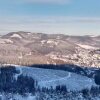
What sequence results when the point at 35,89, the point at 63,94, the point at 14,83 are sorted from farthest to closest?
the point at 14,83
the point at 35,89
the point at 63,94

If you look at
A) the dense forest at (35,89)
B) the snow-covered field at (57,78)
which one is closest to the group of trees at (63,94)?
the dense forest at (35,89)

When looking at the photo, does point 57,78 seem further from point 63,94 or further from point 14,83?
point 63,94

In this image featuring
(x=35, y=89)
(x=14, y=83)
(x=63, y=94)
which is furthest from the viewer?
(x=14, y=83)

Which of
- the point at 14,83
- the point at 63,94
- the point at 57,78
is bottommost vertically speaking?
the point at 57,78

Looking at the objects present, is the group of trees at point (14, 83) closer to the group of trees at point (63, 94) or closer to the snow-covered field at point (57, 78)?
the snow-covered field at point (57, 78)

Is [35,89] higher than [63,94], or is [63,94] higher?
[63,94]

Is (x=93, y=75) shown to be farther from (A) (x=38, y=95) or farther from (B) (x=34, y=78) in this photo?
(A) (x=38, y=95)

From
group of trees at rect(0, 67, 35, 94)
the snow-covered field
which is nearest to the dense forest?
group of trees at rect(0, 67, 35, 94)

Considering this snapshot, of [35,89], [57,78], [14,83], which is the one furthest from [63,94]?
[57,78]
